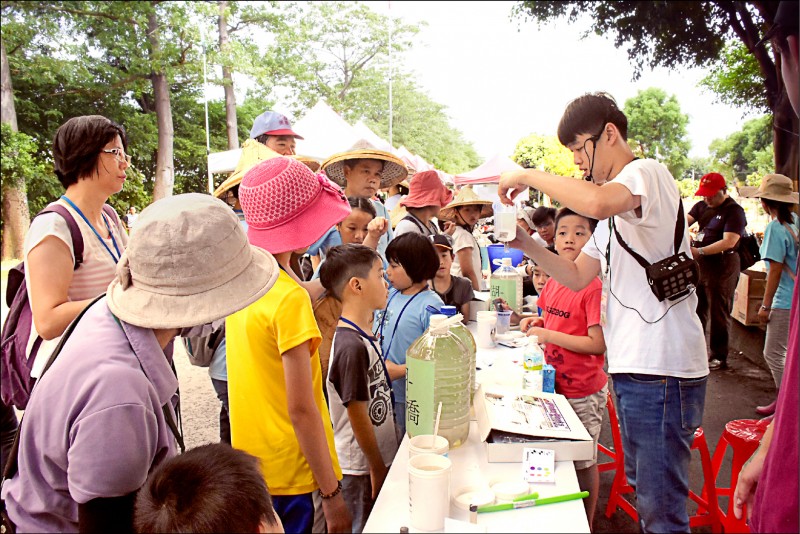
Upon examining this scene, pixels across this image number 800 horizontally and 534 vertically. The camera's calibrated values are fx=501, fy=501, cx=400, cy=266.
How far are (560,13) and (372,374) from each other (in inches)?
50.0

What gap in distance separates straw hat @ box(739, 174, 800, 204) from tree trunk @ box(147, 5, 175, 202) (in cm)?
219

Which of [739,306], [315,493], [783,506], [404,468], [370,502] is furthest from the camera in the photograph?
[739,306]

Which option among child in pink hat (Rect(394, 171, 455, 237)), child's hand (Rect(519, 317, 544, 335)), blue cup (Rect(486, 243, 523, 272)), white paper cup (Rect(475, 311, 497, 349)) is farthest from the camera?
blue cup (Rect(486, 243, 523, 272))

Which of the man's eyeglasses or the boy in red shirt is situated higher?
the man's eyeglasses

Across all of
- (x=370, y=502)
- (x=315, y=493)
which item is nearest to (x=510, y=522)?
(x=315, y=493)

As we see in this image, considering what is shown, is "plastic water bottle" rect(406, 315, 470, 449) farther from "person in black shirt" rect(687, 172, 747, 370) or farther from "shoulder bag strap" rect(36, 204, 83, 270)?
"shoulder bag strap" rect(36, 204, 83, 270)

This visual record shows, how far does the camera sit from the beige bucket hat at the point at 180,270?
3.07ft

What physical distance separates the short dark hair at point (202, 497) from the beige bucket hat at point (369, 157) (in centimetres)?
232

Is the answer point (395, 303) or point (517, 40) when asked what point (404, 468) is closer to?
point (395, 303)

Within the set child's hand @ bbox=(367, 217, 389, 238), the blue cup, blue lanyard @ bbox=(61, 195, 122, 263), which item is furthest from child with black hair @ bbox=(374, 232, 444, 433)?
the blue cup

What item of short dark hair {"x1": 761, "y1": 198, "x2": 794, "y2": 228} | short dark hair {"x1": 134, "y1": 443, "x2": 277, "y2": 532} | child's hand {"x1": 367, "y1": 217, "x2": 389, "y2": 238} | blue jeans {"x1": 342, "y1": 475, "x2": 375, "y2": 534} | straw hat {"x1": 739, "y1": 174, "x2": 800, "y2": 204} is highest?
straw hat {"x1": 739, "y1": 174, "x2": 800, "y2": 204}

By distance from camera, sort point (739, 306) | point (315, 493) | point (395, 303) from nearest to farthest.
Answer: point (315, 493)
point (395, 303)
point (739, 306)

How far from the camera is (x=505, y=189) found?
64.1 inches

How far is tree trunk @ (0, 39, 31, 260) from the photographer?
2062 mm
